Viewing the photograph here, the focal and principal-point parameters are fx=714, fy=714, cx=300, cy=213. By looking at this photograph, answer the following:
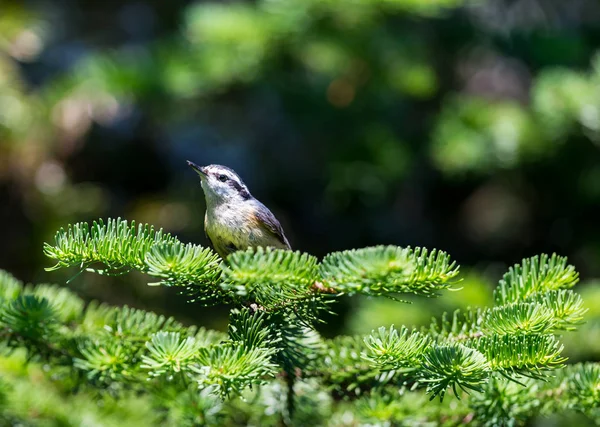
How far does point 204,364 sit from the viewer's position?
A: 197 cm

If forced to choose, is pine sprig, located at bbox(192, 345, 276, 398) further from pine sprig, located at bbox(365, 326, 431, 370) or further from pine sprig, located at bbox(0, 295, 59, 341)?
pine sprig, located at bbox(0, 295, 59, 341)

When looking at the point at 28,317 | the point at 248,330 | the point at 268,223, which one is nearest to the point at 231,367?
the point at 248,330

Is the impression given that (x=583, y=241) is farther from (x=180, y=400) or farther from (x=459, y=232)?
(x=180, y=400)

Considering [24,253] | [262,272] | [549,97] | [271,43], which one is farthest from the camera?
[24,253]

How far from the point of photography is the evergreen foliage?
189cm

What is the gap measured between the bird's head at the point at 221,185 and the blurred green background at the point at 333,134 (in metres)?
0.98

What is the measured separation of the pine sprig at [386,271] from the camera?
1787 mm

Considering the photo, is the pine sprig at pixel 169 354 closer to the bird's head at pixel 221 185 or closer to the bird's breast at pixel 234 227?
the bird's breast at pixel 234 227

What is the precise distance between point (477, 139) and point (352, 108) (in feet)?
3.43

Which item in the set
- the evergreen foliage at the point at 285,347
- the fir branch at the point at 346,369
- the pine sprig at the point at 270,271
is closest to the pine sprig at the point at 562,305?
the evergreen foliage at the point at 285,347

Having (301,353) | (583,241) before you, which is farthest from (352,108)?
(301,353)

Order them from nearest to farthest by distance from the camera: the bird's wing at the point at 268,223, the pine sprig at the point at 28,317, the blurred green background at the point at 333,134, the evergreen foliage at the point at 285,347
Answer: the evergreen foliage at the point at 285,347, the pine sprig at the point at 28,317, the bird's wing at the point at 268,223, the blurred green background at the point at 333,134

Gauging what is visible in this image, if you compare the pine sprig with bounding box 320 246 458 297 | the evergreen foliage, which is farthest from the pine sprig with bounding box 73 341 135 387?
the pine sprig with bounding box 320 246 458 297

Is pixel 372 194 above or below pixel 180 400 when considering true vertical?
above
